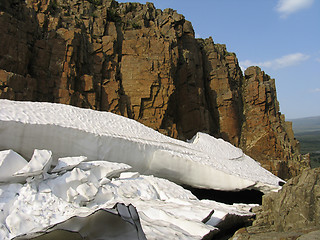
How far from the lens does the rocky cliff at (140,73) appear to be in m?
Result: 12.9

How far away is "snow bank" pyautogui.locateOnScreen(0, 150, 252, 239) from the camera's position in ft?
7.44

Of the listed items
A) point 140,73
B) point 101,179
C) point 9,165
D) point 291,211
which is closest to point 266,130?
point 140,73

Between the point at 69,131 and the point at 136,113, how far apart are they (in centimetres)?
1074

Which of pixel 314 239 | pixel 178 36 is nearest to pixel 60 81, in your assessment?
pixel 178 36

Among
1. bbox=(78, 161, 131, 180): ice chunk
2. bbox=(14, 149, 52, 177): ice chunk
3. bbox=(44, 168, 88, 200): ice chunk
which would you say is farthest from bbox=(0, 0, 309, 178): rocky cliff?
bbox=(44, 168, 88, 200): ice chunk

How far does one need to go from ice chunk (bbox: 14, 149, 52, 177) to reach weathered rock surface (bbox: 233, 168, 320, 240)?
271 centimetres

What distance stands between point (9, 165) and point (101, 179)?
137 centimetres

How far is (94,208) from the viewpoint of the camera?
3.61 meters

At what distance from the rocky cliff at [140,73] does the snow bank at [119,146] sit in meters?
6.90

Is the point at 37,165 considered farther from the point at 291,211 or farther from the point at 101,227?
the point at 291,211

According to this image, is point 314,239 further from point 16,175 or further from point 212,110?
point 212,110

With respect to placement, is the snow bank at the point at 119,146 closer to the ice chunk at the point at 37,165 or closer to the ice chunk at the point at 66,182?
the ice chunk at the point at 37,165

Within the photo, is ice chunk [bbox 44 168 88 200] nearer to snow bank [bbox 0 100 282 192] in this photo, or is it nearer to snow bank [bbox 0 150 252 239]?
snow bank [bbox 0 150 252 239]

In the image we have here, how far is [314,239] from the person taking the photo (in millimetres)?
A: 2547
